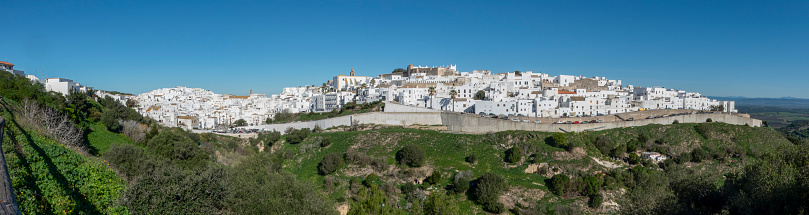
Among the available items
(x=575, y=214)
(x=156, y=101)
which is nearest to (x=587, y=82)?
(x=575, y=214)

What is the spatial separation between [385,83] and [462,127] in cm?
3097

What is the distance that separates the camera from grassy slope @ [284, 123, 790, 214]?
28516mm

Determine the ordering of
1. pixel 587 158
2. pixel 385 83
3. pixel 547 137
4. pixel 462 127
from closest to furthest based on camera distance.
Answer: pixel 587 158 → pixel 547 137 → pixel 462 127 → pixel 385 83

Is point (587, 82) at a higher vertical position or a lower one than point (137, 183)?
higher

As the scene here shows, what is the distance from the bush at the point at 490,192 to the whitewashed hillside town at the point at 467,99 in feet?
74.0

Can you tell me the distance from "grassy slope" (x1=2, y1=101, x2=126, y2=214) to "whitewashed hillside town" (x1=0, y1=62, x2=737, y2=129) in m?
36.4

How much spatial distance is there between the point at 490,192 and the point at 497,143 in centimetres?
1098

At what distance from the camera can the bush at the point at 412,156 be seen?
94.2 ft

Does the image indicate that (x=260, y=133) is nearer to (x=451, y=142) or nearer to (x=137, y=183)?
(x=451, y=142)

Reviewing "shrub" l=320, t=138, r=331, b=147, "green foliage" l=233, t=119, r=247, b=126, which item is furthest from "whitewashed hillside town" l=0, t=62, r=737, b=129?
"shrub" l=320, t=138, r=331, b=147

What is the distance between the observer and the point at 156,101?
74.6 metres

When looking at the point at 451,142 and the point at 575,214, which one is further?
the point at 451,142

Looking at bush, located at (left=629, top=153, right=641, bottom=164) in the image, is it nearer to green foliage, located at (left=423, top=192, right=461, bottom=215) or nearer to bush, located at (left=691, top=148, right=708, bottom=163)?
bush, located at (left=691, top=148, right=708, bottom=163)

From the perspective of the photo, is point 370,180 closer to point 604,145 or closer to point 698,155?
point 604,145
